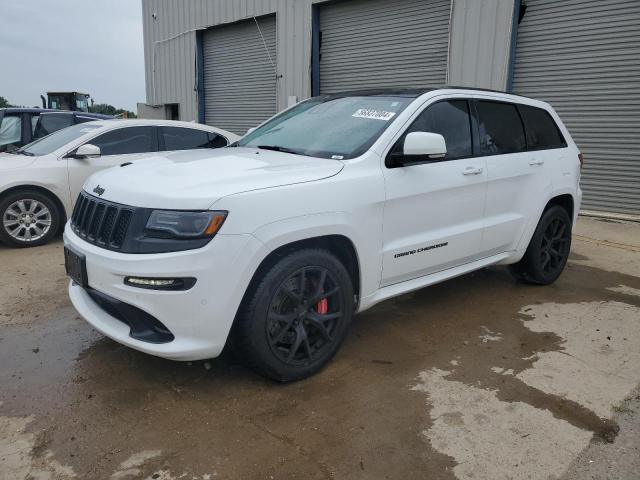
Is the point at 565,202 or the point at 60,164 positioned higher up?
the point at 60,164

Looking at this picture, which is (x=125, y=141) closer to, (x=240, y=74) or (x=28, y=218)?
(x=28, y=218)

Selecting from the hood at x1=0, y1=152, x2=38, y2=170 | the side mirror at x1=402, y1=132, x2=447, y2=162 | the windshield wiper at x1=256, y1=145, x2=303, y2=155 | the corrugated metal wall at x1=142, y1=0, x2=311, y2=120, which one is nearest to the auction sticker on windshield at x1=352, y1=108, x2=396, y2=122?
the side mirror at x1=402, y1=132, x2=447, y2=162

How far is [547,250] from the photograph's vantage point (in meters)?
4.83

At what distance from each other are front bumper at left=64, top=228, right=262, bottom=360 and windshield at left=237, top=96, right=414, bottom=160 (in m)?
1.07

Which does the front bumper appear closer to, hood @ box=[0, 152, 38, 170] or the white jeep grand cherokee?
the white jeep grand cherokee

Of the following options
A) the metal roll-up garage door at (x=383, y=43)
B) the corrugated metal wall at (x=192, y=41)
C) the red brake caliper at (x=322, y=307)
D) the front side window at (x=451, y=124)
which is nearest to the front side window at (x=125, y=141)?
the front side window at (x=451, y=124)

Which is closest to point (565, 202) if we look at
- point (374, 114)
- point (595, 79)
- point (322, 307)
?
point (374, 114)

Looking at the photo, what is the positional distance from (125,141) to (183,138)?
2.44ft

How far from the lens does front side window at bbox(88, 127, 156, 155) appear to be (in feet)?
21.9

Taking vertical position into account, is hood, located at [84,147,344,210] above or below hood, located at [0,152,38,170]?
above

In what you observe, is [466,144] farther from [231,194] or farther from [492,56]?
[492,56]

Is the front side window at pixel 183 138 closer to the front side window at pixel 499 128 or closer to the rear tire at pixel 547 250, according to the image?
the front side window at pixel 499 128

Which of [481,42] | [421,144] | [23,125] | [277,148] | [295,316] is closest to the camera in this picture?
[295,316]

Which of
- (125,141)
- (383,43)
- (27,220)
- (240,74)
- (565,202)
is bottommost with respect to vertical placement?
(27,220)
